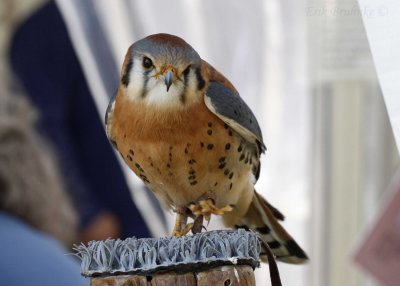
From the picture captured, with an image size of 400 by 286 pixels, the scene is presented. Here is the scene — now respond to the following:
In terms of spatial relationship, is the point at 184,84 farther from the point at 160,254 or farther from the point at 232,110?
the point at 160,254

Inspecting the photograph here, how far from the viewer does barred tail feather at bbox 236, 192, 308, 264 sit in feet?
4.89

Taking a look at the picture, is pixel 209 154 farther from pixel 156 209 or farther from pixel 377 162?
pixel 377 162

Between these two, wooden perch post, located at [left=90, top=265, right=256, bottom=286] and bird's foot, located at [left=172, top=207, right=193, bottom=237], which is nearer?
wooden perch post, located at [left=90, top=265, right=256, bottom=286]

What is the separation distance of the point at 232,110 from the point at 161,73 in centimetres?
13

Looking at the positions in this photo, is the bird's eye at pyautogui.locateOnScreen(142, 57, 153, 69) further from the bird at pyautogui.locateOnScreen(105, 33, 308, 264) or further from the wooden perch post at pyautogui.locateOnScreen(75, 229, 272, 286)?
the wooden perch post at pyautogui.locateOnScreen(75, 229, 272, 286)

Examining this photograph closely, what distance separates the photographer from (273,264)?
1230 mm

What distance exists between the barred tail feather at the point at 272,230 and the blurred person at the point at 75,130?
1269mm

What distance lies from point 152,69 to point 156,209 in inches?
39.5

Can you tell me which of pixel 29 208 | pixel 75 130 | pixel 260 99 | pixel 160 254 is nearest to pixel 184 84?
pixel 160 254

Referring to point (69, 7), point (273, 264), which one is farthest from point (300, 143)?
point (273, 264)

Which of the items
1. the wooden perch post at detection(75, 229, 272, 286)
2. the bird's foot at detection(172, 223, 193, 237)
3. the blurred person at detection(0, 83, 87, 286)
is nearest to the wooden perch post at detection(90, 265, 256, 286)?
the wooden perch post at detection(75, 229, 272, 286)

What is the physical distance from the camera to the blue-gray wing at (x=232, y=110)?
1.37m

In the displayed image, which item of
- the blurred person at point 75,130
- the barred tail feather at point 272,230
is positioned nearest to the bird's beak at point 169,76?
the barred tail feather at point 272,230

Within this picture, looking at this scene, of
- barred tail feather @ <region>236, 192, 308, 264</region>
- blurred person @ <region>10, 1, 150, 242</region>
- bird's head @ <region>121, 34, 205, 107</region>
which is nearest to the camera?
bird's head @ <region>121, 34, 205, 107</region>
